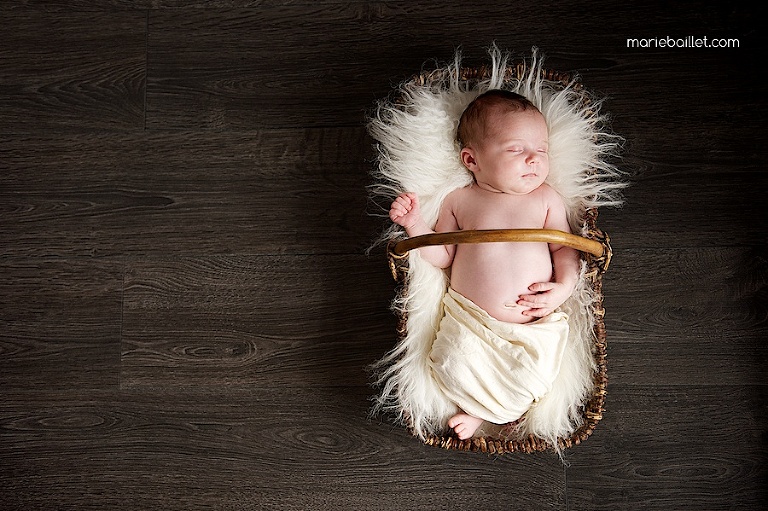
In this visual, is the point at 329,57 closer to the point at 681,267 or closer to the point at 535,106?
the point at 535,106

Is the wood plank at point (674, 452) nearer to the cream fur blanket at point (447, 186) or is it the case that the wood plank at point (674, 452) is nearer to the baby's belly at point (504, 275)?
the cream fur blanket at point (447, 186)

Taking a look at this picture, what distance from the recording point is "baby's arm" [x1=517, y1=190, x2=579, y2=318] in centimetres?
123

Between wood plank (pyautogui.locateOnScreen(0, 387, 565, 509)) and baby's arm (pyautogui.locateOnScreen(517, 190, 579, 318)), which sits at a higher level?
baby's arm (pyautogui.locateOnScreen(517, 190, 579, 318))

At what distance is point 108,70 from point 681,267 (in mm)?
1353

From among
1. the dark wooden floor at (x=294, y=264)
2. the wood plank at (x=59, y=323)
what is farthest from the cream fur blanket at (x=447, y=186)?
the wood plank at (x=59, y=323)

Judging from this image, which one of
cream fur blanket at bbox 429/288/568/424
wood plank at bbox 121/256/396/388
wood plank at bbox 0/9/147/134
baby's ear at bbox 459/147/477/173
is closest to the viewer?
cream fur blanket at bbox 429/288/568/424

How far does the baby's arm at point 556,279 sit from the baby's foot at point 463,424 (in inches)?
9.1

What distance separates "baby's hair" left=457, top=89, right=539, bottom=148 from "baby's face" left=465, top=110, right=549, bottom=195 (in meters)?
0.01

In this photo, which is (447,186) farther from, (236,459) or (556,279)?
(236,459)

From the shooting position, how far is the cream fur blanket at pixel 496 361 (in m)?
1.20

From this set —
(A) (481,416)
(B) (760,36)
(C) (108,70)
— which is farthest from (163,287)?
(B) (760,36)

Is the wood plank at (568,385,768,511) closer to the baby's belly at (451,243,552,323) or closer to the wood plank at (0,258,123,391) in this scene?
the baby's belly at (451,243,552,323)

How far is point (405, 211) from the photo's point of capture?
4.09 ft

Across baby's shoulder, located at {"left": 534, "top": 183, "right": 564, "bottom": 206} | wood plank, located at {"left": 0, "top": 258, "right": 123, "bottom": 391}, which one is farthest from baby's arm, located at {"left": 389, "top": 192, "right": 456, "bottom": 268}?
wood plank, located at {"left": 0, "top": 258, "right": 123, "bottom": 391}
